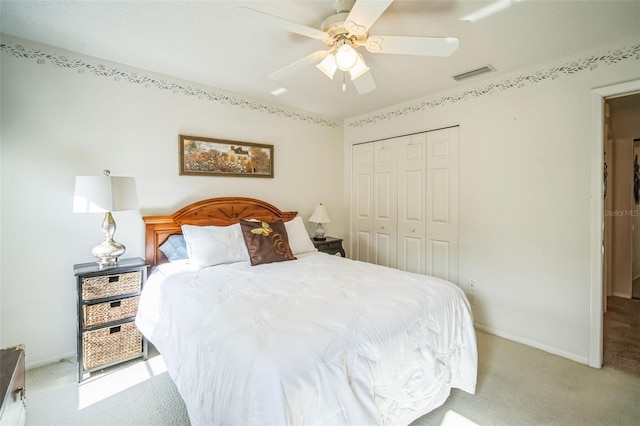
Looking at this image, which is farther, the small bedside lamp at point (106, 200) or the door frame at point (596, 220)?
the door frame at point (596, 220)

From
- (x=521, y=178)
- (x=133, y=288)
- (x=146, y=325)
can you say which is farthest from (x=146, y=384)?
(x=521, y=178)

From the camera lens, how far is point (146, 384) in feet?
6.63

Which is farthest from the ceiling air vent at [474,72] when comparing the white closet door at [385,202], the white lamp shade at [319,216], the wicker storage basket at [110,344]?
the wicker storage basket at [110,344]

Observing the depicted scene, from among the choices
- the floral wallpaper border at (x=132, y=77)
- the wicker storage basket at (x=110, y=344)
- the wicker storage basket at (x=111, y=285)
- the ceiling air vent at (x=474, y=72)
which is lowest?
the wicker storage basket at (x=110, y=344)

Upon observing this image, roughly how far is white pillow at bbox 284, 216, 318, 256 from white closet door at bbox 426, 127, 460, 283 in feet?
4.52

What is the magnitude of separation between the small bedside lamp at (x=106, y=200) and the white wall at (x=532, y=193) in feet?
9.96

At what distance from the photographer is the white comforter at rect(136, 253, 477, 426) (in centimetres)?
108

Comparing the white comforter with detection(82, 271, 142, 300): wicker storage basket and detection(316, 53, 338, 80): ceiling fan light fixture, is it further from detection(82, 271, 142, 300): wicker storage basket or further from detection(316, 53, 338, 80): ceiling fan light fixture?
detection(316, 53, 338, 80): ceiling fan light fixture

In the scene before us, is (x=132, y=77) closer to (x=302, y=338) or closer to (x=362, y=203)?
(x=302, y=338)

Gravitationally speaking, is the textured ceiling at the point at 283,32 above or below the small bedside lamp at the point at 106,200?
above

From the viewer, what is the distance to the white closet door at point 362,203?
396 cm

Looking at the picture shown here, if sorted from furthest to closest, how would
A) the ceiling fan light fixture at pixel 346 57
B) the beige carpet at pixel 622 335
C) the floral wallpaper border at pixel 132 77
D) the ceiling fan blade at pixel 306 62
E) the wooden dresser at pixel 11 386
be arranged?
the beige carpet at pixel 622 335 < the floral wallpaper border at pixel 132 77 < the ceiling fan blade at pixel 306 62 < the ceiling fan light fixture at pixel 346 57 < the wooden dresser at pixel 11 386

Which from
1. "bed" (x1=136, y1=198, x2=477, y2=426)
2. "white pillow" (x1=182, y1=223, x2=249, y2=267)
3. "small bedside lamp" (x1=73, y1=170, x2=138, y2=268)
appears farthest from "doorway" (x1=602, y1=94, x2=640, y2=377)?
"small bedside lamp" (x1=73, y1=170, x2=138, y2=268)

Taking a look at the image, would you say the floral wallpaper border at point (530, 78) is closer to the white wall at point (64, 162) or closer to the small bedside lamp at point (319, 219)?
the small bedside lamp at point (319, 219)
